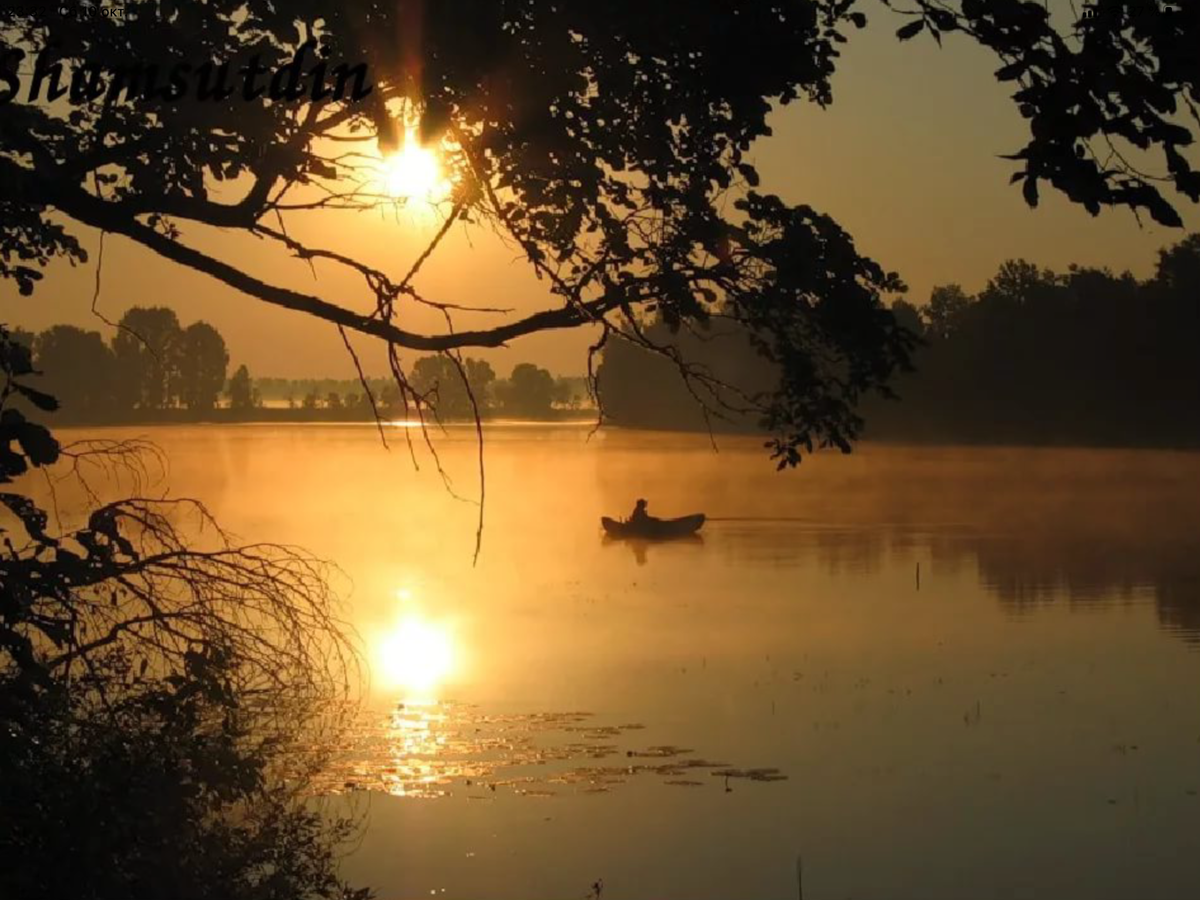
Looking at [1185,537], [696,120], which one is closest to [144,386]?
[1185,537]

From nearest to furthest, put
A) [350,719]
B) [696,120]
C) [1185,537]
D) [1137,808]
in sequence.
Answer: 1. [696,120]
2. [1137,808]
3. [350,719]
4. [1185,537]

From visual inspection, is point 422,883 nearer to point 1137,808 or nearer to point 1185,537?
point 1137,808

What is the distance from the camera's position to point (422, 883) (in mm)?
11273

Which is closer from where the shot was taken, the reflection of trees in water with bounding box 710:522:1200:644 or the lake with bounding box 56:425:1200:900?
the lake with bounding box 56:425:1200:900

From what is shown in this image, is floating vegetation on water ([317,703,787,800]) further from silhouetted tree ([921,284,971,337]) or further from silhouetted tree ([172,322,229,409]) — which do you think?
silhouetted tree ([172,322,229,409])

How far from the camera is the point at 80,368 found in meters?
159

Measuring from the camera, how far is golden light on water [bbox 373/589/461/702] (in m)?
18.5

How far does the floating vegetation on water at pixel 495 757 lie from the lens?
1348cm

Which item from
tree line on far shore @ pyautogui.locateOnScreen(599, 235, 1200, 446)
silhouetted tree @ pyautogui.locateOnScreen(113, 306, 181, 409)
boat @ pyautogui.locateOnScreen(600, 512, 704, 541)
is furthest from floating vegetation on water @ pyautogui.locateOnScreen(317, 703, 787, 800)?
silhouetted tree @ pyautogui.locateOnScreen(113, 306, 181, 409)

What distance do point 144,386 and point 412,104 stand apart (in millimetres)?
167003

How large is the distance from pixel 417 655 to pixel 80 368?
146m

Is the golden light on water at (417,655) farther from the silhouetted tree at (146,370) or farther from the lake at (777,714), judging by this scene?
the silhouetted tree at (146,370)

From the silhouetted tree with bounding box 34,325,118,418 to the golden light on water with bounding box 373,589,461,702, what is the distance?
138 m

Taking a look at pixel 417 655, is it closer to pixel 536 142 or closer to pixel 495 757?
pixel 495 757
